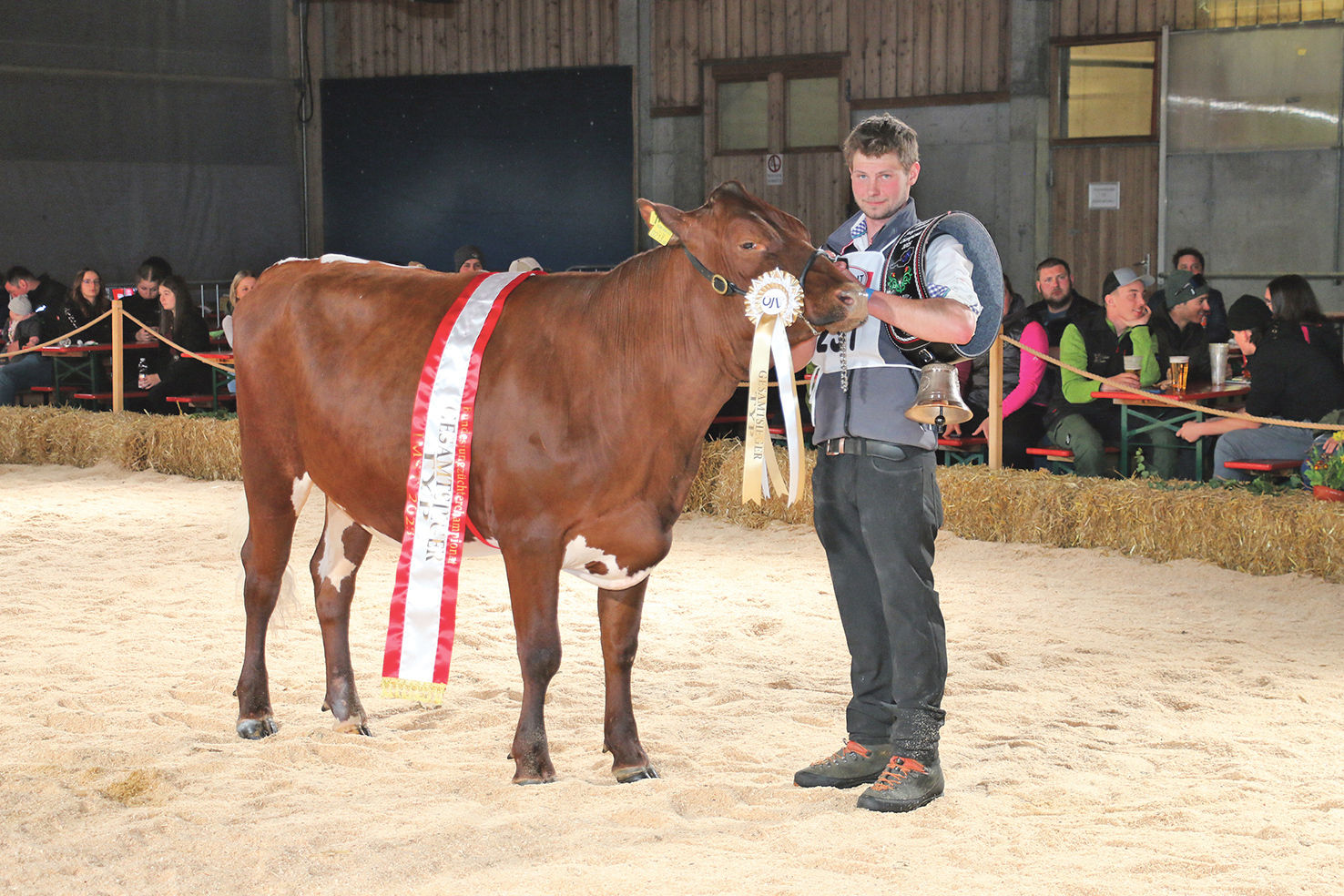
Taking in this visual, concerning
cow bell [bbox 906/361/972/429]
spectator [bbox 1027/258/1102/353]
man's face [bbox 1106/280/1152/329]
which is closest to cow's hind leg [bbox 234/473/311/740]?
cow bell [bbox 906/361/972/429]

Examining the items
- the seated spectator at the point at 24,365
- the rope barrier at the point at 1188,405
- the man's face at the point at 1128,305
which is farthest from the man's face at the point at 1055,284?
the seated spectator at the point at 24,365

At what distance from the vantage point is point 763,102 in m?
14.9

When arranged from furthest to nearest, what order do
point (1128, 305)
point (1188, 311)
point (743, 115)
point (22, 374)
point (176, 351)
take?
point (743, 115) < point (22, 374) < point (176, 351) < point (1188, 311) < point (1128, 305)

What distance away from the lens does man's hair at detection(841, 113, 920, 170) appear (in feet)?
10.6

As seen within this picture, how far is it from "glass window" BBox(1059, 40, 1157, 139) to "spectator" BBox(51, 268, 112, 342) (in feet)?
29.5

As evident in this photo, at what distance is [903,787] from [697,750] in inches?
27.8

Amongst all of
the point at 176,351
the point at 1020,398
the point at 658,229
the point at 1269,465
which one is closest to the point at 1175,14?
the point at 1020,398

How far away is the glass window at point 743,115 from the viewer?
1496 centimetres

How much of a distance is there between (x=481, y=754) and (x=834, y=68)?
11887 mm

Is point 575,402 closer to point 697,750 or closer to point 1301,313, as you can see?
point 697,750

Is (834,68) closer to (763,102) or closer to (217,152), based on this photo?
(763,102)

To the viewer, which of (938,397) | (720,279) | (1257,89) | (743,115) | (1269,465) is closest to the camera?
(938,397)

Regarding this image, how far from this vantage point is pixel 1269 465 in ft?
22.1

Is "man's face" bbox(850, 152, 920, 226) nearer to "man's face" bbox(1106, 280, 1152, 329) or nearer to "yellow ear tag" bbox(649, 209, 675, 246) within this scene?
"yellow ear tag" bbox(649, 209, 675, 246)
